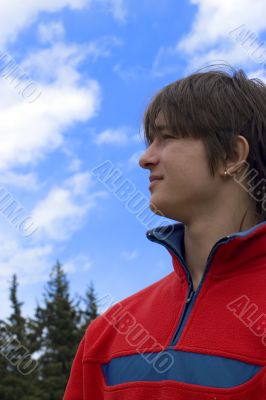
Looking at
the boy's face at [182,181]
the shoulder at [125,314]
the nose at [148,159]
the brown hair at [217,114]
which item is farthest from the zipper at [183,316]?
the nose at [148,159]

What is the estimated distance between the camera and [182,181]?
2916 millimetres

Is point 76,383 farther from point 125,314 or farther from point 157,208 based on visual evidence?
point 157,208

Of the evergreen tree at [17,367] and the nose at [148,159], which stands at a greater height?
the evergreen tree at [17,367]

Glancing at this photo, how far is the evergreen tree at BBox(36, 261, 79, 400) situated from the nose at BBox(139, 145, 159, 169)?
3583 cm

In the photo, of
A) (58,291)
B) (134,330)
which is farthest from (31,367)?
(134,330)

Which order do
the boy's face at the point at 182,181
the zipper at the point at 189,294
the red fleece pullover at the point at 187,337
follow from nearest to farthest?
the red fleece pullover at the point at 187,337, the zipper at the point at 189,294, the boy's face at the point at 182,181

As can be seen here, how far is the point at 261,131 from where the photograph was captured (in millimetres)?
3088

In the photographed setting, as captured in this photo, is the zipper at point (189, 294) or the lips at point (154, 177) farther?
the lips at point (154, 177)

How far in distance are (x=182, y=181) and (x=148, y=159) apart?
21cm

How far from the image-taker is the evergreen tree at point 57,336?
37.5 metres

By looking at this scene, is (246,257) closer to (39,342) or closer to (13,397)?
(13,397)

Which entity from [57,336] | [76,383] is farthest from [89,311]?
[76,383]

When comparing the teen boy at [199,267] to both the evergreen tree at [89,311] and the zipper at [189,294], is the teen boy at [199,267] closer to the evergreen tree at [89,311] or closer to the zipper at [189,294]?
the zipper at [189,294]

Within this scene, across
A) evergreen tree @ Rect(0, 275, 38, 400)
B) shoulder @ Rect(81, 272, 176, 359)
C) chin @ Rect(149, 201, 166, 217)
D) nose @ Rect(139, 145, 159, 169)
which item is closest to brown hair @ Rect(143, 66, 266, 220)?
Answer: nose @ Rect(139, 145, 159, 169)
